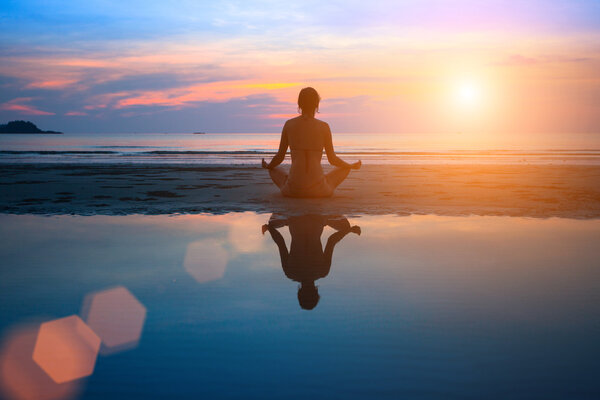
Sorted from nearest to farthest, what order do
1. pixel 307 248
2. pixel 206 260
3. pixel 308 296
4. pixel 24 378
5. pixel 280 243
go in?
1. pixel 24 378
2. pixel 308 296
3. pixel 206 260
4. pixel 307 248
5. pixel 280 243

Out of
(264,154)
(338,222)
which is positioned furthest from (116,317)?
(264,154)

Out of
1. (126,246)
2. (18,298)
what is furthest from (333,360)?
(126,246)

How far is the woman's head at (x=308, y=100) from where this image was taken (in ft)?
33.2

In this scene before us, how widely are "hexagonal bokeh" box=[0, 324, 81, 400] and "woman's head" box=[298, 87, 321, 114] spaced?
7733 mm

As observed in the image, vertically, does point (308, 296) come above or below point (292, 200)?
below

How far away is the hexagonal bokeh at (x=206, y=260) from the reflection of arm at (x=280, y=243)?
1.99 ft

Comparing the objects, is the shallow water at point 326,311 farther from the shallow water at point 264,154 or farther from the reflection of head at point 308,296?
the shallow water at point 264,154

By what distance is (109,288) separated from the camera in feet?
14.2

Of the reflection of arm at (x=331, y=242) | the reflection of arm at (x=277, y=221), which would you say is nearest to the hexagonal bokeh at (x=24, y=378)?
the reflection of arm at (x=331, y=242)

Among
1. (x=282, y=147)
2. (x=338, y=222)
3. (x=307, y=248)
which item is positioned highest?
(x=282, y=147)

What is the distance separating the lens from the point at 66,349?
3049 millimetres

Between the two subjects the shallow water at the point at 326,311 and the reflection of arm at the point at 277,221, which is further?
the reflection of arm at the point at 277,221

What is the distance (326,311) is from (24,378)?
195 centimetres

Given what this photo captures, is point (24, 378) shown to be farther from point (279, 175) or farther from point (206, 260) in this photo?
point (279, 175)
